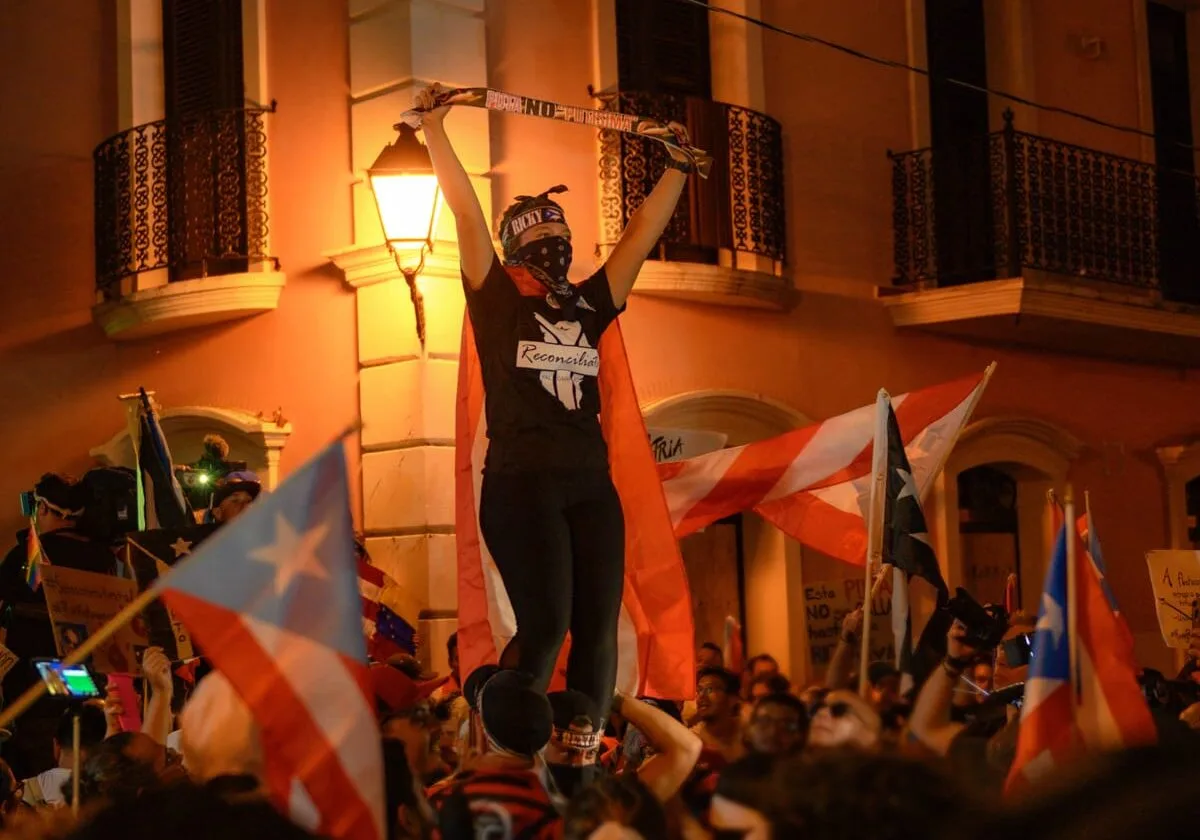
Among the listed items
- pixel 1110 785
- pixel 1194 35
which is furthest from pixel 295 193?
pixel 1110 785

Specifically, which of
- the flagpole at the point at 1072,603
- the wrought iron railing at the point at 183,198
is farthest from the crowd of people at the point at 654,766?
the wrought iron railing at the point at 183,198

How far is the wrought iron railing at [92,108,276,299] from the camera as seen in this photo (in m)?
11.3

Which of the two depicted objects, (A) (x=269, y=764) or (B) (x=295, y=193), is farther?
(B) (x=295, y=193)

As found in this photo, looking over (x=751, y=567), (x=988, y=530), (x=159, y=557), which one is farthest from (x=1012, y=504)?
(x=159, y=557)

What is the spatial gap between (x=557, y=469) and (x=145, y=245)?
6.16m

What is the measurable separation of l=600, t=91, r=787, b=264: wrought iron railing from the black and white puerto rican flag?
483 cm

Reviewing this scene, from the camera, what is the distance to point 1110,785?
6.27 ft

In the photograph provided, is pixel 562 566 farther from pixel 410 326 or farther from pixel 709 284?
pixel 709 284

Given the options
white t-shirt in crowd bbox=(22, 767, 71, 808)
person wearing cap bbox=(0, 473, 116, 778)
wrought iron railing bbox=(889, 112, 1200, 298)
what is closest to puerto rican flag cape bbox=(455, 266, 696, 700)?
white t-shirt in crowd bbox=(22, 767, 71, 808)

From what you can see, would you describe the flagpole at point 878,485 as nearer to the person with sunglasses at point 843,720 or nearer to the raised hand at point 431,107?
the raised hand at point 431,107

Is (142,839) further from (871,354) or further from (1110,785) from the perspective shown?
(871,354)

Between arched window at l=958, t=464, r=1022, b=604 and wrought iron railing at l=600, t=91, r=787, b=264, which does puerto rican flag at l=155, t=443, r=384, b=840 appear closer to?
wrought iron railing at l=600, t=91, r=787, b=264

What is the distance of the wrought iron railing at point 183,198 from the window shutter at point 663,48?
2400 mm

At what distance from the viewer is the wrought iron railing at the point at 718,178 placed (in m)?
11.6
